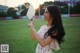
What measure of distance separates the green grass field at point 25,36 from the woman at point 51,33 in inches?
21.2

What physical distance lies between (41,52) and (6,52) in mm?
716

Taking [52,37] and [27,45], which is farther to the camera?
[27,45]

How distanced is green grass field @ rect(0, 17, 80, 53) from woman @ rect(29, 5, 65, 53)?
21.2 inches

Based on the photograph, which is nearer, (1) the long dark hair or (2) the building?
(1) the long dark hair

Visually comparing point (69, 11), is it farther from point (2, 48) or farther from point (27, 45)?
point (2, 48)

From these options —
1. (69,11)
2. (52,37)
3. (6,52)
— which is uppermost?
(69,11)

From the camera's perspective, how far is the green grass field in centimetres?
269

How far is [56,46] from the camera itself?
6.99 ft

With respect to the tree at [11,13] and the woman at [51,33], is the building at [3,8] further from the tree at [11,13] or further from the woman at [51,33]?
the woman at [51,33]

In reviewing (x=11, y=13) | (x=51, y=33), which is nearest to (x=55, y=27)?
(x=51, y=33)

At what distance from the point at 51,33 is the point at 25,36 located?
0.75 metres

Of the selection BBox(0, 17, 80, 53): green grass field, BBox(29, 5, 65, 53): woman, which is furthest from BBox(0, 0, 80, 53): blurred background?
BBox(29, 5, 65, 53): woman

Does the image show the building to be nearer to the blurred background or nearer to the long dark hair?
the blurred background

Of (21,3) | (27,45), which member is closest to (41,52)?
(27,45)
